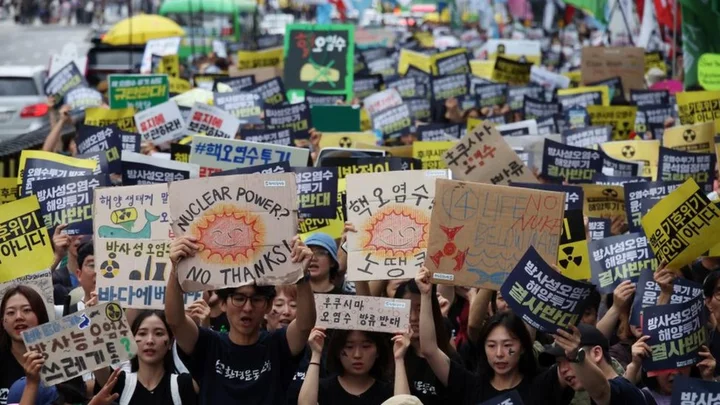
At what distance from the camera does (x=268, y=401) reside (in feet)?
26.6

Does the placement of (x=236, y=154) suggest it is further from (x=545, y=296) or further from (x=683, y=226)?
(x=545, y=296)

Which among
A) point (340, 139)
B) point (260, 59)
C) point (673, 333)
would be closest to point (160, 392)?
point (673, 333)

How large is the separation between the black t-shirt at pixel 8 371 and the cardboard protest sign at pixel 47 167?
3.49 metres

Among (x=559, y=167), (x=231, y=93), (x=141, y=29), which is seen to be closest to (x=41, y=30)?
(x=141, y=29)

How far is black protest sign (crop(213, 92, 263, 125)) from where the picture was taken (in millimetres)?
18875

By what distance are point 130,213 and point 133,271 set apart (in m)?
0.45

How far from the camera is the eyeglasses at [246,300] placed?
27.1 feet

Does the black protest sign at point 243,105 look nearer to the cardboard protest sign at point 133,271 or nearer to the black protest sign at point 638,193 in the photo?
the black protest sign at point 638,193

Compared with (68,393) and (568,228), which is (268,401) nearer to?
(68,393)

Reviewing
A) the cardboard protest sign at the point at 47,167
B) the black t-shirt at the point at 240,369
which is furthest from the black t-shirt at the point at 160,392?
the cardboard protest sign at the point at 47,167

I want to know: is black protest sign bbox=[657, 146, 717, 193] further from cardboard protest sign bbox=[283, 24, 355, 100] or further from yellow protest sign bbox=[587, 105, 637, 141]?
cardboard protest sign bbox=[283, 24, 355, 100]

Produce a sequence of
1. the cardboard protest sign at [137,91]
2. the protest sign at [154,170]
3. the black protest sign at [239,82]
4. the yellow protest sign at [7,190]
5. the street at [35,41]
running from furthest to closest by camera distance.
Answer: the street at [35,41], the black protest sign at [239,82], the cardboard protest sign at [137,91], the protest sign at [154,170], the yellow protest sign at [7,190]

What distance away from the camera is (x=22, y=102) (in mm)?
27453

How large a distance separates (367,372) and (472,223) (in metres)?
1.19
